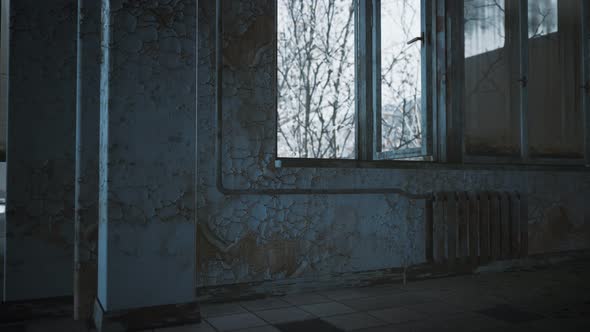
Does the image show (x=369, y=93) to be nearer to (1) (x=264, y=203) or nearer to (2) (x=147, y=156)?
(1) (x=264, y=203)

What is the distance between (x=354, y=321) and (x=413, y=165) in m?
1.18

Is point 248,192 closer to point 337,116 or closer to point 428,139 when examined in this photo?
point 337,116

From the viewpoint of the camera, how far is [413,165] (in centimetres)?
272

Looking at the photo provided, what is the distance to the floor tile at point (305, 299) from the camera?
222 cm

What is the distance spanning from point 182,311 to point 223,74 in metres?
1.19

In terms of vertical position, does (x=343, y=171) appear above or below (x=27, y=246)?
above

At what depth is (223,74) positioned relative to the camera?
226cm

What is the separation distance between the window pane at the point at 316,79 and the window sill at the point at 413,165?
8.0 inches

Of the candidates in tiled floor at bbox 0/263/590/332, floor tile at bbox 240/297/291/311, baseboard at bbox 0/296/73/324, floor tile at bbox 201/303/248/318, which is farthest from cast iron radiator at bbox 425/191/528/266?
baseboard at bbox 0/296/73/324

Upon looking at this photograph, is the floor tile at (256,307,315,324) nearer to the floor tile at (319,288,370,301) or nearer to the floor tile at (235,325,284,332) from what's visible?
the floor tile at (235,325,284,332)

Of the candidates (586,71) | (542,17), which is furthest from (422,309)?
(586,71)

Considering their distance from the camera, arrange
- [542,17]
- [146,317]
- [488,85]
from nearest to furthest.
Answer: [146,317]
[488,85]
[542,17]

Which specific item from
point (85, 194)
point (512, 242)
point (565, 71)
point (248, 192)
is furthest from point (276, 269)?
point (565, 71)

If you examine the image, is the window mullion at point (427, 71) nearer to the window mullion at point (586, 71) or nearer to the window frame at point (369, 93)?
the window frame at point (369, 93)
